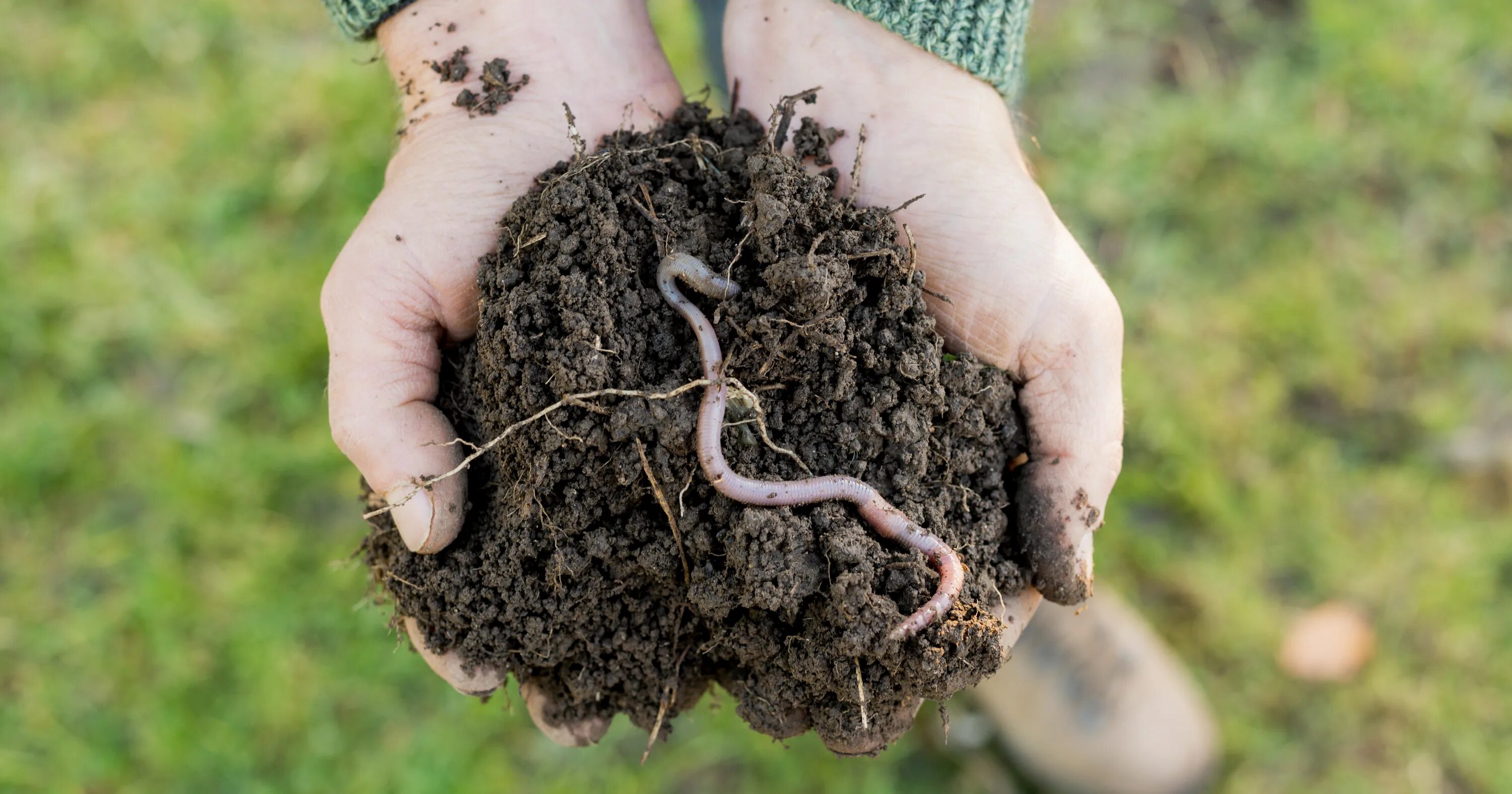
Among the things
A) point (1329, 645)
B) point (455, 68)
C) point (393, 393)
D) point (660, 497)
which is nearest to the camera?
point (660, 497)

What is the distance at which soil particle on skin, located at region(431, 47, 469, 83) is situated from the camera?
145 inches

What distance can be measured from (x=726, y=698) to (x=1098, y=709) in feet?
7.14

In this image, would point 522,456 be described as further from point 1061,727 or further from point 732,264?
point 1061,727

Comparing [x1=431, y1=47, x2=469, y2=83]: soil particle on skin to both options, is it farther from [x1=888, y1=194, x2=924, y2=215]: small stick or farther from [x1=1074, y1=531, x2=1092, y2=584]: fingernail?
[x1=1074, y1=531, x2=1092, y2=584]: fingernail

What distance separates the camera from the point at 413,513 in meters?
3.25

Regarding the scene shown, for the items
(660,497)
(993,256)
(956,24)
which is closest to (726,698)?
(660,497)

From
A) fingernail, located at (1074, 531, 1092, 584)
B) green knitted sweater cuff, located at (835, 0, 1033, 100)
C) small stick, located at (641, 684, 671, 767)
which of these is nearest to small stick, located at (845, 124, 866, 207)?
green knitted sweater cuff, located at (835, 0, 1033, 100)

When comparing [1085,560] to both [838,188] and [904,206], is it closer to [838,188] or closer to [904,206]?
[904,206]

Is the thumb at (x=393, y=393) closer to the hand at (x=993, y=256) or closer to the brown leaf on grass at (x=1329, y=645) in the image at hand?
the hand at (x=993, y=256)

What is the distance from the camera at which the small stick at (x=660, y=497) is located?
3.12 m

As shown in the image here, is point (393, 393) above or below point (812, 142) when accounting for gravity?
below

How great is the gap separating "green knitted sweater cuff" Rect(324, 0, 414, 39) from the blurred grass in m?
2.89

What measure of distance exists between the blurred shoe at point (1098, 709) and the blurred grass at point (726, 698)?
0.38 meters

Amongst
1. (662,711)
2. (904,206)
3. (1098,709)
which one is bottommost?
(1098,709)
